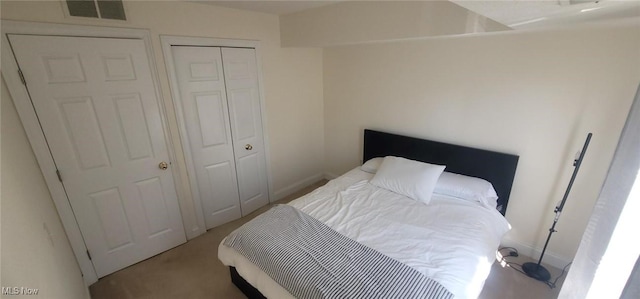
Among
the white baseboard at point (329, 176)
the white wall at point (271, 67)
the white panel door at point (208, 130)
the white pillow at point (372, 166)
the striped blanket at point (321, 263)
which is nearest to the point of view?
the striped blanket at point (321, 263)

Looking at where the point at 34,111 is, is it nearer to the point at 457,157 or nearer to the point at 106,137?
the point at 106,137

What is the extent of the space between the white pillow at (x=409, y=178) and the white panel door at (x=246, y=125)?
1.41 m

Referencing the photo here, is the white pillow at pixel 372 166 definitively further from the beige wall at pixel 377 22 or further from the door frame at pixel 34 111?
the door frame at pixel 34 111

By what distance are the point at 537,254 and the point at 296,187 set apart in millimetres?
2670

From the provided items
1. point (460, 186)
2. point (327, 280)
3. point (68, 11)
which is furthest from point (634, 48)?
point (68, 11)

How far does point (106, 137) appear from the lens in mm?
1966

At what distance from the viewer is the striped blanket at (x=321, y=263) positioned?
4.23 ft

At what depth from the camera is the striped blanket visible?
1288 millimetres

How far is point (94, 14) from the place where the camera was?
177 cm

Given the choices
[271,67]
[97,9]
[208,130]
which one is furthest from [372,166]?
[97,9]

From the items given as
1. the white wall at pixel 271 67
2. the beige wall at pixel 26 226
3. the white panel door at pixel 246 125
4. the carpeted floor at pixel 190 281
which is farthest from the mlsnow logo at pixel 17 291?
the white panel door at pixel 246 125

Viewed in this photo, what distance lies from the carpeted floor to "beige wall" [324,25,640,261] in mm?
456

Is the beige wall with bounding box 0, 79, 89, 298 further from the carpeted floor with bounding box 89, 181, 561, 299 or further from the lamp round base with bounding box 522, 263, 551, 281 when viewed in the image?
the lamp round base with bounding box 522, 263, 551, 281

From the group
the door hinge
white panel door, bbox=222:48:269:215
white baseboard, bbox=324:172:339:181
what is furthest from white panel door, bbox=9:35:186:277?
white baseboard, bbox=324:172:339:181
